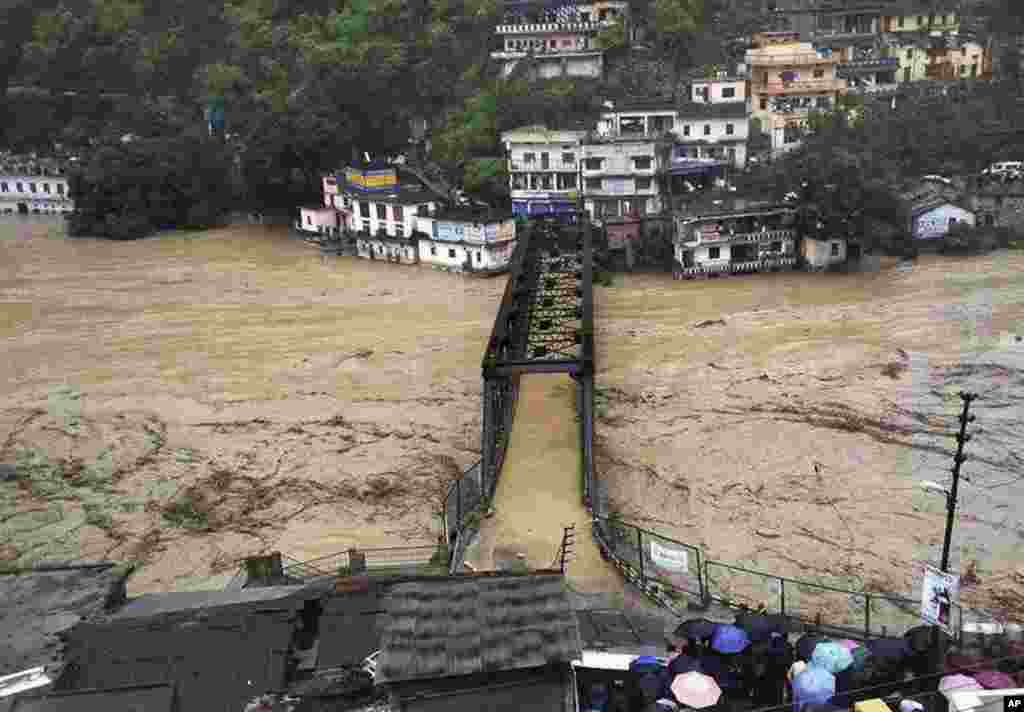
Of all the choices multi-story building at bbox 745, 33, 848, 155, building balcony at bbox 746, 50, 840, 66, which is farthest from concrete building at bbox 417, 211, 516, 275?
building balcony at bbox 746, 50, 840, 66

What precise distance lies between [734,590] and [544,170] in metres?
26.2

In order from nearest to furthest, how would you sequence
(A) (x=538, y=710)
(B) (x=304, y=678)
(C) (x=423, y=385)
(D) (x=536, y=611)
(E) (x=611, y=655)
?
(A) (x=538, y=710) < (D) (x=536, y=611) < (B) (x=304, y=678) < (E) (x=611, y=655) < (C) (x=423, y=385)

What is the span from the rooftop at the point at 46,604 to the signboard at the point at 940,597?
9357mm

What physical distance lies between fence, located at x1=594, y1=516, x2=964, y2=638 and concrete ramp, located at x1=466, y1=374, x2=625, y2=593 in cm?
39

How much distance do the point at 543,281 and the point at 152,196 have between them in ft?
83.4

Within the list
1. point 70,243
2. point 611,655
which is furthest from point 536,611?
point 70,243

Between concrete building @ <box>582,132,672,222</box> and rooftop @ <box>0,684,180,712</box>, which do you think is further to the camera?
concrete building @ <box>582,132,672,222</box>

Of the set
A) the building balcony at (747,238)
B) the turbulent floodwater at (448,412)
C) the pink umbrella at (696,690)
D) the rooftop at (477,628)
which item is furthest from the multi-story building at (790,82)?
the rooftop at (477,628)

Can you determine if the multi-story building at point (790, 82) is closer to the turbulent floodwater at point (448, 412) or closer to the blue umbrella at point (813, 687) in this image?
the turbulent floodwater at point (448, 412)

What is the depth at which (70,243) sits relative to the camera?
43062 mm

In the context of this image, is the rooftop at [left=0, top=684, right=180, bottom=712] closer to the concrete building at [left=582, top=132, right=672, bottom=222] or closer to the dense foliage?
the concrete building at [left=582, top=132, right=672, bottom=222]

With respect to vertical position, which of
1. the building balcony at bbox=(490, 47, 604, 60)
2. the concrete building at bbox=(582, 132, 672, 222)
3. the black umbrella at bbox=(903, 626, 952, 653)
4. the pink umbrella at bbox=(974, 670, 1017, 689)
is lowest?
the black umbrella at bbox=(903, 626, 952, 653)

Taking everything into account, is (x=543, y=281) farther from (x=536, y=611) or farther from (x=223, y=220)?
(x=223, y=220)

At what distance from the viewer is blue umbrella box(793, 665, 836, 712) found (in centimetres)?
1011
